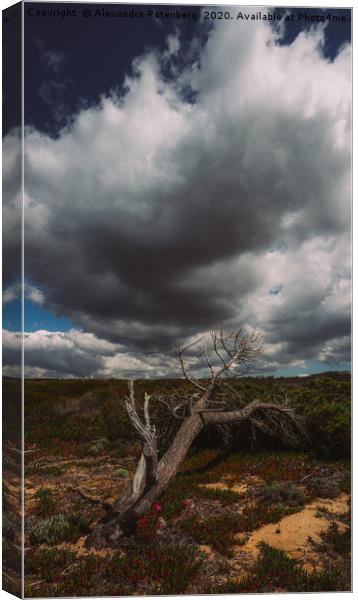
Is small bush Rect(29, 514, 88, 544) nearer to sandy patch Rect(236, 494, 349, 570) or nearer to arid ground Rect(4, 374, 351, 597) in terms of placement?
arid ground Rect(4, 374, 351, 597)

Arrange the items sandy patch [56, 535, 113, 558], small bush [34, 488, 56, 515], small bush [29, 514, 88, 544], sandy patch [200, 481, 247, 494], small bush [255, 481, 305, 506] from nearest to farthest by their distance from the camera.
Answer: sandy patch [56, 535, 113, 558] < small bush [29, 514, 88, 544] < small bush [34, 488, 56, 515] < small bush [255, 481, 305, 506] < sandy patch [200, 481, 247, 494]

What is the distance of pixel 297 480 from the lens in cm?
797

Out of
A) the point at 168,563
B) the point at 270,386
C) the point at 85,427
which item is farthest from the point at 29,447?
the point at 270,386

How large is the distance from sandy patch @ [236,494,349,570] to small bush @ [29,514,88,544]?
256 cm

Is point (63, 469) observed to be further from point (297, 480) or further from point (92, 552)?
point (297, 480)

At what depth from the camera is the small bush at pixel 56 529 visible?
21.5ft

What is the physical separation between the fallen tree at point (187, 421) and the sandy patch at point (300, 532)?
1.73 meters

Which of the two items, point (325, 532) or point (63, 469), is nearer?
point (325, 532)

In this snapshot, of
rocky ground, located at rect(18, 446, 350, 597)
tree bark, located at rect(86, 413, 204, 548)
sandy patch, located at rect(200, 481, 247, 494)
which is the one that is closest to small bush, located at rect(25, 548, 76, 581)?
rocky ground, located at rect(18, 446, 350, 597)

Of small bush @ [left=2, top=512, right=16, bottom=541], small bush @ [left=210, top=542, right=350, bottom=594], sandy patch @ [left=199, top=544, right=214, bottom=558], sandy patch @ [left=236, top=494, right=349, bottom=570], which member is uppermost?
small bush @ [left=2, top=512, right=16, bottom=541]

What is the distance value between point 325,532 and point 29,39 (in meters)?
9.10

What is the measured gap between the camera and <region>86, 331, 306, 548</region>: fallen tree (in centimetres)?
682

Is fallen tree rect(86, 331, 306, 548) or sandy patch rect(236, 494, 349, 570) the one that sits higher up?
fallen tree rect(86, 331, 306, 548)

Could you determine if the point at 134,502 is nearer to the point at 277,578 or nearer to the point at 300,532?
the point at 277,578
